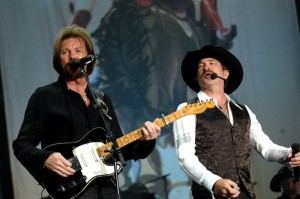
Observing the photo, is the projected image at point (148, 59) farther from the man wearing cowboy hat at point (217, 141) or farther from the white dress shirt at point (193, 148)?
the white dress shirt at point (193, 148)

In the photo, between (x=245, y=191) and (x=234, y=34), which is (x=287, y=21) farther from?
(x=245, y=191)

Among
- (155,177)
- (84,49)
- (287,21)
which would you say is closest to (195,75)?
(84,49)

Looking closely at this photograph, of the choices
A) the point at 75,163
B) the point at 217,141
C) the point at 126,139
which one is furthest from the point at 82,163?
the point at 217,141

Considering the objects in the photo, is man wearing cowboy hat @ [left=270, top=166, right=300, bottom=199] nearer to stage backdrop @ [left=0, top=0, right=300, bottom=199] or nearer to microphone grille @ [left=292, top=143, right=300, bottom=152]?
stage backdrop @ [left=0, top=0, right=300, bottom=199]

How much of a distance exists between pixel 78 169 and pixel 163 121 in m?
0.52

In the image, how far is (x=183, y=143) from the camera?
3.12 meters

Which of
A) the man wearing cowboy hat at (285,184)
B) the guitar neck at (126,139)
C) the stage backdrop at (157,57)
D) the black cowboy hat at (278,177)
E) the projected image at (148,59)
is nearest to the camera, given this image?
the guitar neck at (126,139)

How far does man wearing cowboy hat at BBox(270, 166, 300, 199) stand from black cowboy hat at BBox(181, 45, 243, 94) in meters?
1.83

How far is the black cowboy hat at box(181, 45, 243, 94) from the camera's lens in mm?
3496

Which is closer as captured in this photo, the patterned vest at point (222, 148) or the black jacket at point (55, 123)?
the black jacket at point (55, 123)

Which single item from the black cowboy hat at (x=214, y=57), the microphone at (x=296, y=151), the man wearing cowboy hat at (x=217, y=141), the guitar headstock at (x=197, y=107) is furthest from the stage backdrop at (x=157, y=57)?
the microphone at (x=296, y=151)

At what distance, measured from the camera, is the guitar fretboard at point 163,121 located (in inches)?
114

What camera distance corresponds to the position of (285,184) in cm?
522

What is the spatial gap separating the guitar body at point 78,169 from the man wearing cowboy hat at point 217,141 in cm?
46
